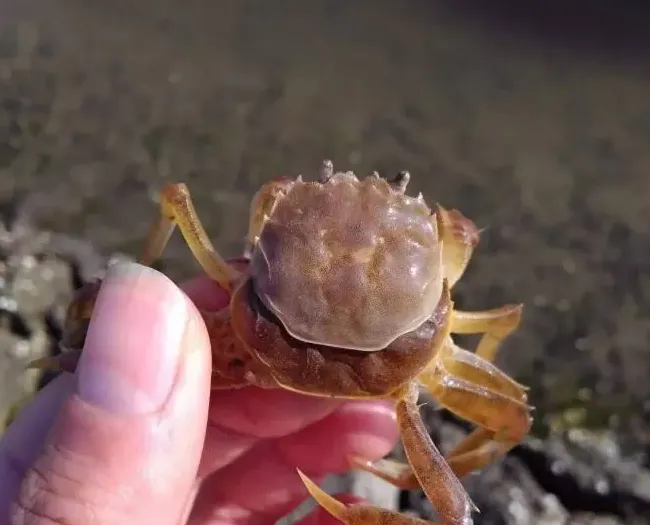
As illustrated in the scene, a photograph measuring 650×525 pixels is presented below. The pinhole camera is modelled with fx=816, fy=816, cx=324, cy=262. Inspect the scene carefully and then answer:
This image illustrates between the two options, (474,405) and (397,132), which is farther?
(397,132)

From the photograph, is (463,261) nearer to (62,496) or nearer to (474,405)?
(474,405)

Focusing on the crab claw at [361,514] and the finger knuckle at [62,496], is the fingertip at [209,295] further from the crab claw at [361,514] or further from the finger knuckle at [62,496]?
the finger knuckle at [62,496]

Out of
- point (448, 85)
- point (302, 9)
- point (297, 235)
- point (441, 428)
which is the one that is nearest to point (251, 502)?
point (297, 235)

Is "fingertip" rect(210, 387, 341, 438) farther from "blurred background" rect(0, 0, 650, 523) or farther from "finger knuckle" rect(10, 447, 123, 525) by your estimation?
"blurred background" rect(0, 0, 650, 523)

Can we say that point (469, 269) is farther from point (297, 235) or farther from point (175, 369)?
point (175, 369)

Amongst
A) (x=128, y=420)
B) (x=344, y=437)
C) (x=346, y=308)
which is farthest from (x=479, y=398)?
(x=128, y=420)

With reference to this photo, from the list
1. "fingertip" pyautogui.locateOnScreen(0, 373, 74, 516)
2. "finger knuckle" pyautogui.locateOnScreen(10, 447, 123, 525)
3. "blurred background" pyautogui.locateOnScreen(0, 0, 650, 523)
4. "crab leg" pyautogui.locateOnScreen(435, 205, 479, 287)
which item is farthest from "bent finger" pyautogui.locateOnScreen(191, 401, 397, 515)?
"blurred background" pyautogui.locateOnScreen(0, 0, 650, 523)
